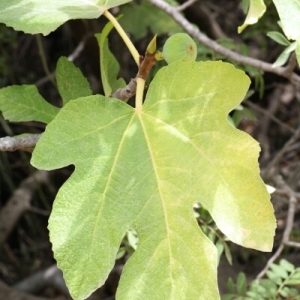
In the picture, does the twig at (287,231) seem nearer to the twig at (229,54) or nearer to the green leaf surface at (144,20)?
the twig at (229,54)

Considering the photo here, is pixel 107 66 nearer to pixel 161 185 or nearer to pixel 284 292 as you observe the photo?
pixel 161 185

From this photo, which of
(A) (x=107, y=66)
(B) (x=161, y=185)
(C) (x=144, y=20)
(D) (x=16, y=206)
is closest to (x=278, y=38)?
(A) (x=107, y=66)

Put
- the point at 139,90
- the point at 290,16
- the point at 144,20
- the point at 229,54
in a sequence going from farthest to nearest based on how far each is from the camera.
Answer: the point at 144,20, the point at 229,54, the point at 139,90, the point at 290,16

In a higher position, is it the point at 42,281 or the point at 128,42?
the point at 128,42

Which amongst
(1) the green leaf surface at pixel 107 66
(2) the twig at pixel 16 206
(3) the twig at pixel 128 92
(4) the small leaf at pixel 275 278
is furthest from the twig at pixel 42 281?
(3) the twig at pixel 128 92


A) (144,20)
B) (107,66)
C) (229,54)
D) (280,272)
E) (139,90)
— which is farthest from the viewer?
(144,20)

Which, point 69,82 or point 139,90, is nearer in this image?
point 139,90
